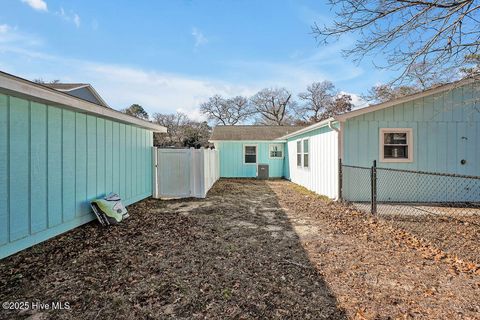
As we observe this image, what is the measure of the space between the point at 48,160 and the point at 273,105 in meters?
33.9

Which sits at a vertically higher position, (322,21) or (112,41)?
(112,41)

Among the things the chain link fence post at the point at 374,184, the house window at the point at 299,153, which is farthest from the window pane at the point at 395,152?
the house window at the point at 299,153

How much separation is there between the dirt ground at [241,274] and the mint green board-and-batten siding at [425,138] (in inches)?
107

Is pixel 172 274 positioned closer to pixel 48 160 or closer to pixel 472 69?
pixel 48 160

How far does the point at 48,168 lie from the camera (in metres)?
4.17

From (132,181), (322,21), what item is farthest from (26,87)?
(322,21)

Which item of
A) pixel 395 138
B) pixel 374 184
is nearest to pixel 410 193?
pixel 395 138

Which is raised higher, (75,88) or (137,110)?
(137,110)

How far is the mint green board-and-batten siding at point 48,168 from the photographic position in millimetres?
3486

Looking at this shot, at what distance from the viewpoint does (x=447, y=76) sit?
18.6 ft

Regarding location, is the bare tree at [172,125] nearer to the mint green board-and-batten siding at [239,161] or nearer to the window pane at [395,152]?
A: the mint green board-and-batten siding at [239,161]

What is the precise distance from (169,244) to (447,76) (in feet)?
22.1

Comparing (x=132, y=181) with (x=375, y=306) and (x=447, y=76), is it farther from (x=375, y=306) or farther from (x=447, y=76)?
(x=447, y=76)

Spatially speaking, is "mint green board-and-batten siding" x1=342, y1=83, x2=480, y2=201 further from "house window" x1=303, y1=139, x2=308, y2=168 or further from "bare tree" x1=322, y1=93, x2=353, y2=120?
"bare tree" x1=322, y1=93, x2=353, y2=120
